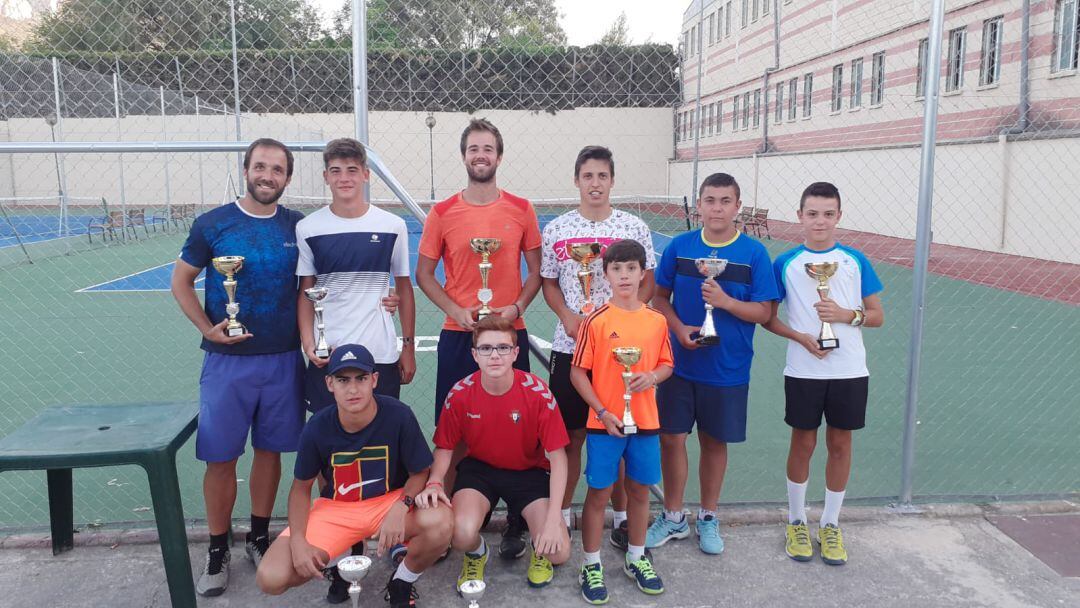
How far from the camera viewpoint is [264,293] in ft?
10.4

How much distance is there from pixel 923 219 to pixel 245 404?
10.4 ft

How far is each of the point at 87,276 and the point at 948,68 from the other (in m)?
17.4

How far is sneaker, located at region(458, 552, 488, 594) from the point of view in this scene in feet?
10.4

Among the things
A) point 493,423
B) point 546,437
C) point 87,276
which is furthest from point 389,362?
point 87,276

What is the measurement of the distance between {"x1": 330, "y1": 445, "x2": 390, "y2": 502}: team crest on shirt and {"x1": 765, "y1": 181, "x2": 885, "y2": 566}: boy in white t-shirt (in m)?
1.73

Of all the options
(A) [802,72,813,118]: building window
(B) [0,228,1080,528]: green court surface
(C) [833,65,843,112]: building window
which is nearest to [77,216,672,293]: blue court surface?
(B) [0,228,1080,528]: green court surface

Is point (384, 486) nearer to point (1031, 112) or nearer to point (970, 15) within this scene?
point (1031, 112)

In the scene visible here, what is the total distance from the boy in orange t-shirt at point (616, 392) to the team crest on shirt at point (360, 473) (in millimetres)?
806

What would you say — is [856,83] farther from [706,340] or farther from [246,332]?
[246,332]

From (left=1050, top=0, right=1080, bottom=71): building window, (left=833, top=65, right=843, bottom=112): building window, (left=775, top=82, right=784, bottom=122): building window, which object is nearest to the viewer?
(left=1050, top=0, right=1080, bottom=71): building window

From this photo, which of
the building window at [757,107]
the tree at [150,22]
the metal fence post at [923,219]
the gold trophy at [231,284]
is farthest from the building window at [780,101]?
the gold trophy at [231,284]

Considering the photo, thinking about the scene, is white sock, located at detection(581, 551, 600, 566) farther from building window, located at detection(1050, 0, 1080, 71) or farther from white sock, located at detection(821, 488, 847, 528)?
building window, located at detection(1050, 0, 1080, 71)

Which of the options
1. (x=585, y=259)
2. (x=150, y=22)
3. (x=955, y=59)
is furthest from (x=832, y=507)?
(x=955, y=59)

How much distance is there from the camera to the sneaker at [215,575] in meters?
3.16
